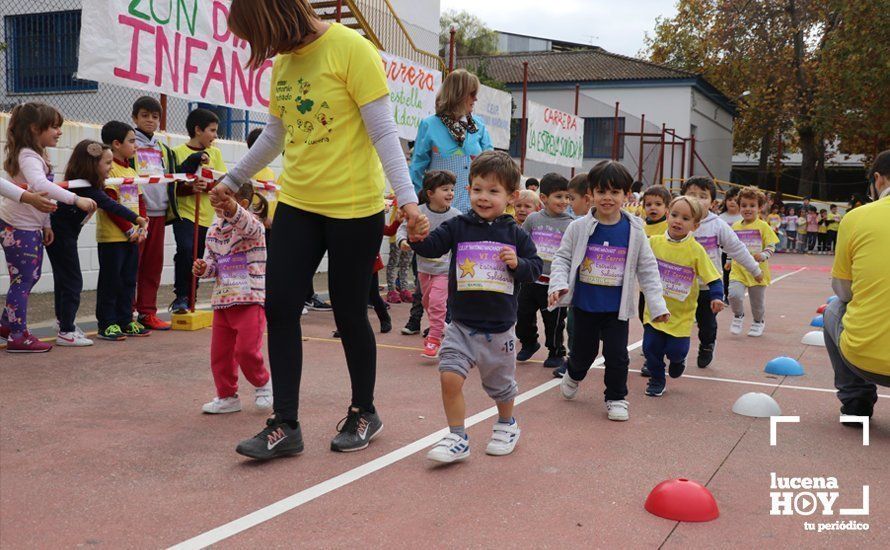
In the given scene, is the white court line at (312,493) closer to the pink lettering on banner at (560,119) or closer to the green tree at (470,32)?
the pink lettering on banner at (560,119)

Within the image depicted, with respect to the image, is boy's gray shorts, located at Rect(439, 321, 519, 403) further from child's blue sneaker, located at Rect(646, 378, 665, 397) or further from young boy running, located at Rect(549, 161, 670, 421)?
child's blue sneaker, located at Rect(646, 378, 665, 397)

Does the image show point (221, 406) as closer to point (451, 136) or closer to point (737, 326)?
point (451, 136)

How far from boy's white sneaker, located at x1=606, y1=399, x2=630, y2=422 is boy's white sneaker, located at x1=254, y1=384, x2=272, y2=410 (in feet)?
6.61

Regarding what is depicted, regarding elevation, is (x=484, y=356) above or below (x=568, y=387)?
above

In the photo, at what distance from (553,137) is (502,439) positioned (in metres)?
17.0

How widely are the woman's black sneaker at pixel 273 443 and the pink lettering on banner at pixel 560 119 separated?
55.3 ft

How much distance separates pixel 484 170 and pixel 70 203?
3662mm

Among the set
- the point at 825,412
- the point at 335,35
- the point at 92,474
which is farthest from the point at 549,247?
the point at 92,474

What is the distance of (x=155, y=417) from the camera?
480 cm

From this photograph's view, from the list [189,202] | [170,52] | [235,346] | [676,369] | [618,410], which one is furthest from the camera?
[170,52]

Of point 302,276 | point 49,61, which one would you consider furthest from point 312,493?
point 49,61

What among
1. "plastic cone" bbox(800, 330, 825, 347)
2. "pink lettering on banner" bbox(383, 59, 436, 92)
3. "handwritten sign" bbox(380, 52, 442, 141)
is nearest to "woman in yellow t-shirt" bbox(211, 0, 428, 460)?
"plastic cone" bbox(800, 330, 825, 347)

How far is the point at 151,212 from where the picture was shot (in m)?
7.81

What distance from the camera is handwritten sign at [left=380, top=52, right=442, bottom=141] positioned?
1423 centimetres
